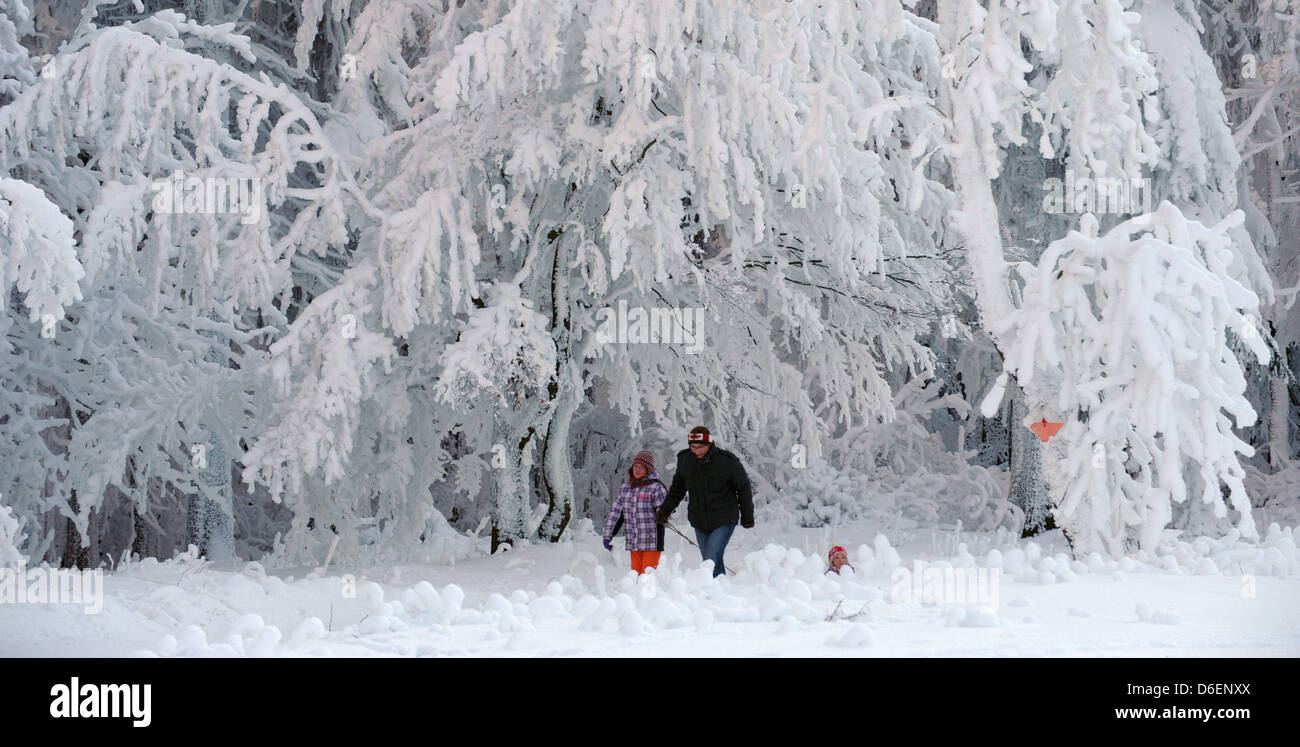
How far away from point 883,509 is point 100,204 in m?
10.8

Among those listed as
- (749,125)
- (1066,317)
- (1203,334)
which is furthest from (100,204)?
(1203,334)

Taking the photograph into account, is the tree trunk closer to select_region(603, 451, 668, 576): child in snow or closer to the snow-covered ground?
the snow-covered ground

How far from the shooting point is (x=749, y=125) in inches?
507

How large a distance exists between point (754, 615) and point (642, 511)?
351 centimetres

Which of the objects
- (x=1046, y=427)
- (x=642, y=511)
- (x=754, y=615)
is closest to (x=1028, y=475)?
(x=1046, y=427)

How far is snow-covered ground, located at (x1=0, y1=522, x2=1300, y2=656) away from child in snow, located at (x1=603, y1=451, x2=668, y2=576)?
435mm

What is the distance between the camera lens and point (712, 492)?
Result: 33.4 ft

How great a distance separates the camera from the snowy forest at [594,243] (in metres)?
10.3

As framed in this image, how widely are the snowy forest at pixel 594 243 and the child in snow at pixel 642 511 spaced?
7.35 feet

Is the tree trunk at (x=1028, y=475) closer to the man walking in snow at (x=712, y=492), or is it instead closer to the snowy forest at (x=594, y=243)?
the snowy forest at (x=594, y=243)

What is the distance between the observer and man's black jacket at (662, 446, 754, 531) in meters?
10.1

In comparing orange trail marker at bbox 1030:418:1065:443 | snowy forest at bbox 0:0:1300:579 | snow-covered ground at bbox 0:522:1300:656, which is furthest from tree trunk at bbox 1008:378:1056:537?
orange trail marker at bbox 1030:418:1065:443

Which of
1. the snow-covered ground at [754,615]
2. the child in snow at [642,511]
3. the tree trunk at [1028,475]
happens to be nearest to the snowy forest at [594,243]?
the tree trunk at [1028,475]

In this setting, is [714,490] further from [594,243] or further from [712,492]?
[594,243]
